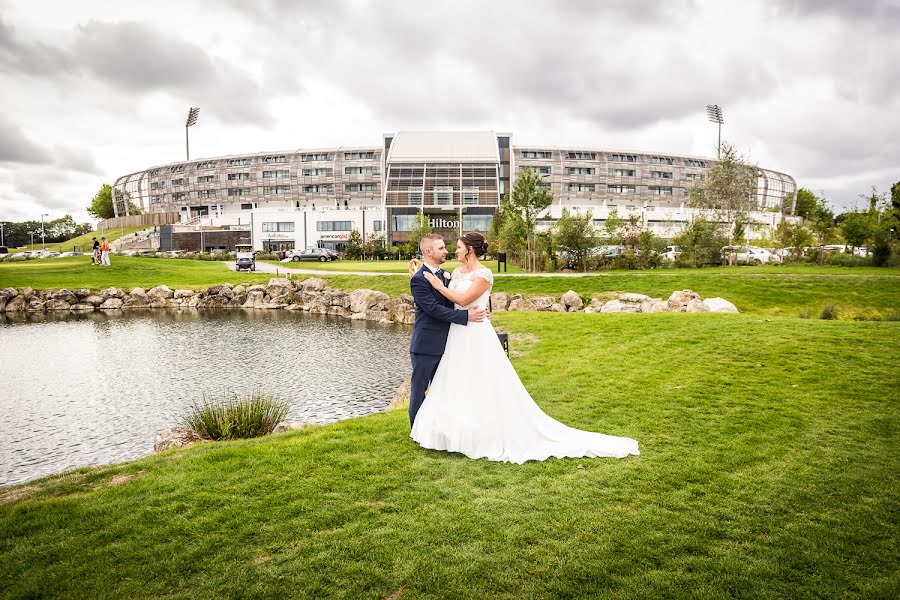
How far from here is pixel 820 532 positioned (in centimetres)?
441

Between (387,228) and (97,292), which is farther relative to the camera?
(387,228)

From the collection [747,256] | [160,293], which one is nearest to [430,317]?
[160,293]

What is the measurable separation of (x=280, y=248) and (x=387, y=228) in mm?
19609

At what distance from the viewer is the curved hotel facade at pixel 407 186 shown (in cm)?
7281

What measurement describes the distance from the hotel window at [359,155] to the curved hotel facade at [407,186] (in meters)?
0.18

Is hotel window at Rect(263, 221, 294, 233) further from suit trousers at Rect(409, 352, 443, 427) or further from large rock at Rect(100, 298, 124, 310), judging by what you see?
suit trousers at Rect(409, 352, 443, 427)

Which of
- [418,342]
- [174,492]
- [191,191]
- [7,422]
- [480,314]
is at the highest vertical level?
[191,191]

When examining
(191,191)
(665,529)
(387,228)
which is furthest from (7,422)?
(191,191)

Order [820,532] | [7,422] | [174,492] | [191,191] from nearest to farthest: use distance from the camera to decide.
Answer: [820,532], [174,492], [7,422], [191,191]

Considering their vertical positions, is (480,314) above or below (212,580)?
above

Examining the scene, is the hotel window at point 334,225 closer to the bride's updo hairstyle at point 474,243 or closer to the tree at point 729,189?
the tree at point 729,189

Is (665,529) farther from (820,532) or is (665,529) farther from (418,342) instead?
(418,342)

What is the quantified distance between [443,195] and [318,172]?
1214 inches

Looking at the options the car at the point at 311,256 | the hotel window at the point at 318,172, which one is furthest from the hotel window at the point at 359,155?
the car at the point at 311,256
